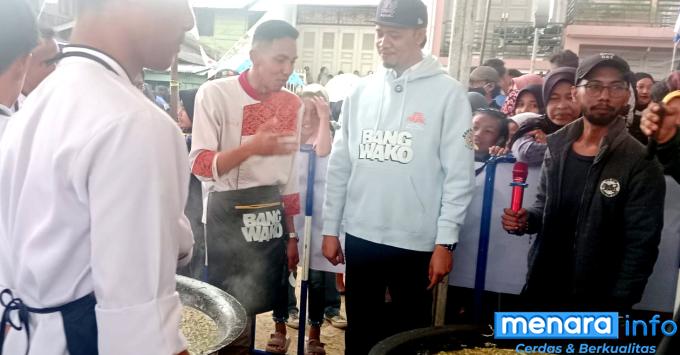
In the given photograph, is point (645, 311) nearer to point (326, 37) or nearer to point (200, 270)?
point (200, 270)

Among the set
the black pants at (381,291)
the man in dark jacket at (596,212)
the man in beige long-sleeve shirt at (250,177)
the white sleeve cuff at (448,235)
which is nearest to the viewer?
the man in dark jacket at (596,212)

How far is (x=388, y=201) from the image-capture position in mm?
2670

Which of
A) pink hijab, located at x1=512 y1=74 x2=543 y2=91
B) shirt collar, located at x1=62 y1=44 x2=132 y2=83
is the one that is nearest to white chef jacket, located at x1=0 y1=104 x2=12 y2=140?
shirt collar, located at x1=62 y1=44 x2=132 y2=83

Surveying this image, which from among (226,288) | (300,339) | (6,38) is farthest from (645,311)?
(6,38)

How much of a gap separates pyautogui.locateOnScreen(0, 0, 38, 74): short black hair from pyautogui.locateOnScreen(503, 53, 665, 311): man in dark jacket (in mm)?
2276

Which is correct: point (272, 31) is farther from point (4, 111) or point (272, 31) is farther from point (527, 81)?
point (527, 81)

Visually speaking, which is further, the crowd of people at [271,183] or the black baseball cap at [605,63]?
the black baseball cap at [605,63]

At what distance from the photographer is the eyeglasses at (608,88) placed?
2596 mm

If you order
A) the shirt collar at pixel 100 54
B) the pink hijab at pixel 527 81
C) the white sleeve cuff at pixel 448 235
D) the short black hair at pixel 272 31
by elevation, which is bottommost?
the white sleeve cuff at pixel 448 235

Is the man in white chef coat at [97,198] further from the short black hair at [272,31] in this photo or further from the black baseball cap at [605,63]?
the black baseball cap at [605,63]

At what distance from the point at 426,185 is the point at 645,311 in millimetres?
1601

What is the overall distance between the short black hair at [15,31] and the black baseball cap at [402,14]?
5.12 feet

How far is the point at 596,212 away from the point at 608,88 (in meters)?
0.63

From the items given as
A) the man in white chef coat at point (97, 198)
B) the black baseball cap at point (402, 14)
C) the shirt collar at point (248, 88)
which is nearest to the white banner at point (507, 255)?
the black baseball cap at point (402, 14)
